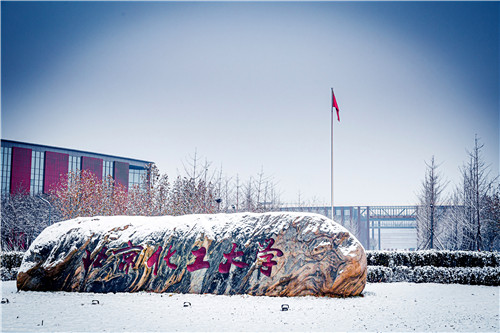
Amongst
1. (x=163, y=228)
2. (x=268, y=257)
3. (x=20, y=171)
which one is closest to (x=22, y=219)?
(x=20, y=171)

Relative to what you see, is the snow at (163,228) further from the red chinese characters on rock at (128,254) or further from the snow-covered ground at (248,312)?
the snow-covered ground at (248,312)

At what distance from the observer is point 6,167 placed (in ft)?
104

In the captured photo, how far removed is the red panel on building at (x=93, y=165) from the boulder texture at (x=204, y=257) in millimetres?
26850

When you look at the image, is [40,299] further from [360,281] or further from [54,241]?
[360,281]

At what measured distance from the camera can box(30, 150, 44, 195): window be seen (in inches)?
1280

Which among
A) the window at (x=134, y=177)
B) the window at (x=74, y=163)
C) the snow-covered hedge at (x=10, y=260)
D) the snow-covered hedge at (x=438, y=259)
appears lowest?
the snow-covered hedge at (x=10, y=260)

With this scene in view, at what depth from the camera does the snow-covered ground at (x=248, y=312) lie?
5.85 metres

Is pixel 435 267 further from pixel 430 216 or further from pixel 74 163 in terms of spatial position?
pixel 74 163

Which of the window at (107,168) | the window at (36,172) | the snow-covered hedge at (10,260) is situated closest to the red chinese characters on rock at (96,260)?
the snow-covered hedge at (10,260)

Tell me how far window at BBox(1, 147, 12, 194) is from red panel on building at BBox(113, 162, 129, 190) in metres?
8.45

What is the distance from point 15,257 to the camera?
494 inches

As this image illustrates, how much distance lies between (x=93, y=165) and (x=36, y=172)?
4.49 metres

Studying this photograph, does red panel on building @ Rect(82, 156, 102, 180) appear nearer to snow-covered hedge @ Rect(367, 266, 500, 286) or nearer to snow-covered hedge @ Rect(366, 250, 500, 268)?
snow-covered hedge @ Rect(366, 250, 500, 268)

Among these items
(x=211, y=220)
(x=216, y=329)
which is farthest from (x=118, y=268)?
(x=216, y=329)
